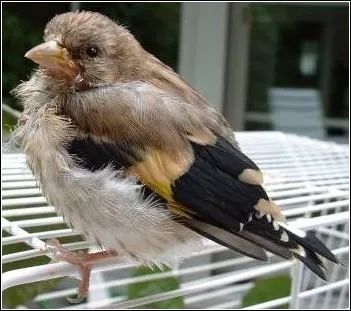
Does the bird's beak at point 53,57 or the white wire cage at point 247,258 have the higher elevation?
the bird's beak at point 53,57

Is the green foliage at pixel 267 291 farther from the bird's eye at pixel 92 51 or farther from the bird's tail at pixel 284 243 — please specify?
the bird's eye at pixel 92 51

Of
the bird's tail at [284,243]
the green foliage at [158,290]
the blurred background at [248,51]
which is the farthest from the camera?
the blurred background at [248,51]

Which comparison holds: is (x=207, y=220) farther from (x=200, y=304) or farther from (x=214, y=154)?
(x=200, y=304)

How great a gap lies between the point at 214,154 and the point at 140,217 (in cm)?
10

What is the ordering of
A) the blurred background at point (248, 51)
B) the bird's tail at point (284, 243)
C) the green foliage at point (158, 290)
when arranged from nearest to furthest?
the bird's tail at point (284, 243)
the green foliage at point (158, 290)
the blurred background at point (248, 51)

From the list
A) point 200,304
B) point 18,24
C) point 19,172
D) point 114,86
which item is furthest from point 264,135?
point 18,24

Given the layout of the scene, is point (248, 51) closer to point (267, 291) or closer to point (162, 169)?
point (267, 291)

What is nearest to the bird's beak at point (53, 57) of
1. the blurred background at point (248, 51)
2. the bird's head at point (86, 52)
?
the bird's head at point (86, 52)

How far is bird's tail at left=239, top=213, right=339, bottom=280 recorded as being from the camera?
63cm

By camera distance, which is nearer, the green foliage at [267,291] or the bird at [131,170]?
the bird at [131,170]

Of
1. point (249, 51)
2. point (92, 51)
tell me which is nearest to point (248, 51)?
point (249, 51)

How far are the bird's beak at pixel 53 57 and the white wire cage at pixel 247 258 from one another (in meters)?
0.16

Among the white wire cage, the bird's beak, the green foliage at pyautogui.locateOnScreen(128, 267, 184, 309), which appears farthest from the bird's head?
the green foliage at pyautogui.locateOnScreen(128, 267, 184, 309)

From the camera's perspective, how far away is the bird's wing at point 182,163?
2.11 ft
